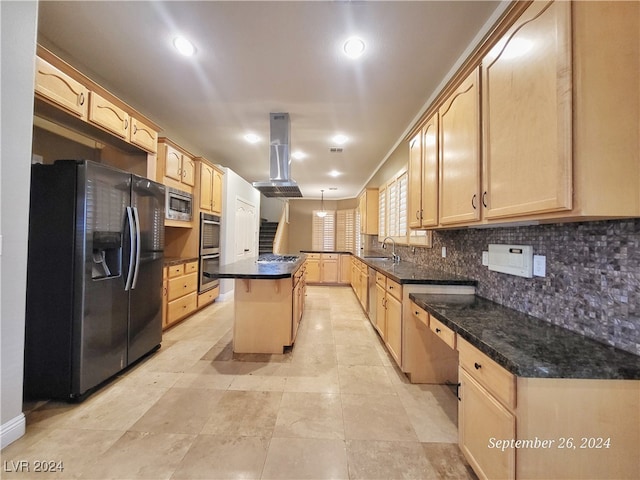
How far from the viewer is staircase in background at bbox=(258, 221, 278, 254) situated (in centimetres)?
800

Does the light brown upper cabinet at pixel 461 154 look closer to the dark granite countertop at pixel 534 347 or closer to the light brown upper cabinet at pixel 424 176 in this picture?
the light brown upper cabinet at pixel 424 176

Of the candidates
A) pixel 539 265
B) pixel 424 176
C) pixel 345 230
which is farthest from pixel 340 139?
pixel 345 230

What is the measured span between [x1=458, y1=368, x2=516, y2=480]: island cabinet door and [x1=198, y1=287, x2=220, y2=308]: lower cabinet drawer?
12.5 ft

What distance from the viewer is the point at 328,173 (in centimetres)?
609

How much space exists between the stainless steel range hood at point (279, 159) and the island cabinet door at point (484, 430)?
2898mm

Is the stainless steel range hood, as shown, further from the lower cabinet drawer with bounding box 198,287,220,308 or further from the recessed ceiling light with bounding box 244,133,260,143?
the lower cabinet drawer with bounding box 198,287,220,308

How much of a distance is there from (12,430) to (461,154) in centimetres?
316

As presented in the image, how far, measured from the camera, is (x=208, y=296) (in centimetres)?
438

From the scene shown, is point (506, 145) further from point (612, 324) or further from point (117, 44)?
point (117, 44)

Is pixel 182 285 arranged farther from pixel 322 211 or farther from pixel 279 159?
pixel 322 211

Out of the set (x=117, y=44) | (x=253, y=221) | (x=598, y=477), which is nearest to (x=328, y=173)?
(x=253, y=221)

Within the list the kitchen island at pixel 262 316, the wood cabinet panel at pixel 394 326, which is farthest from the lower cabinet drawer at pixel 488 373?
the kitchen island at pixel 262 316

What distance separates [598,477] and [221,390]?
2.13 meters

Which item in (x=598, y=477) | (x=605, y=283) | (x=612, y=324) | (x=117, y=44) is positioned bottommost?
(x=598, y=477)
